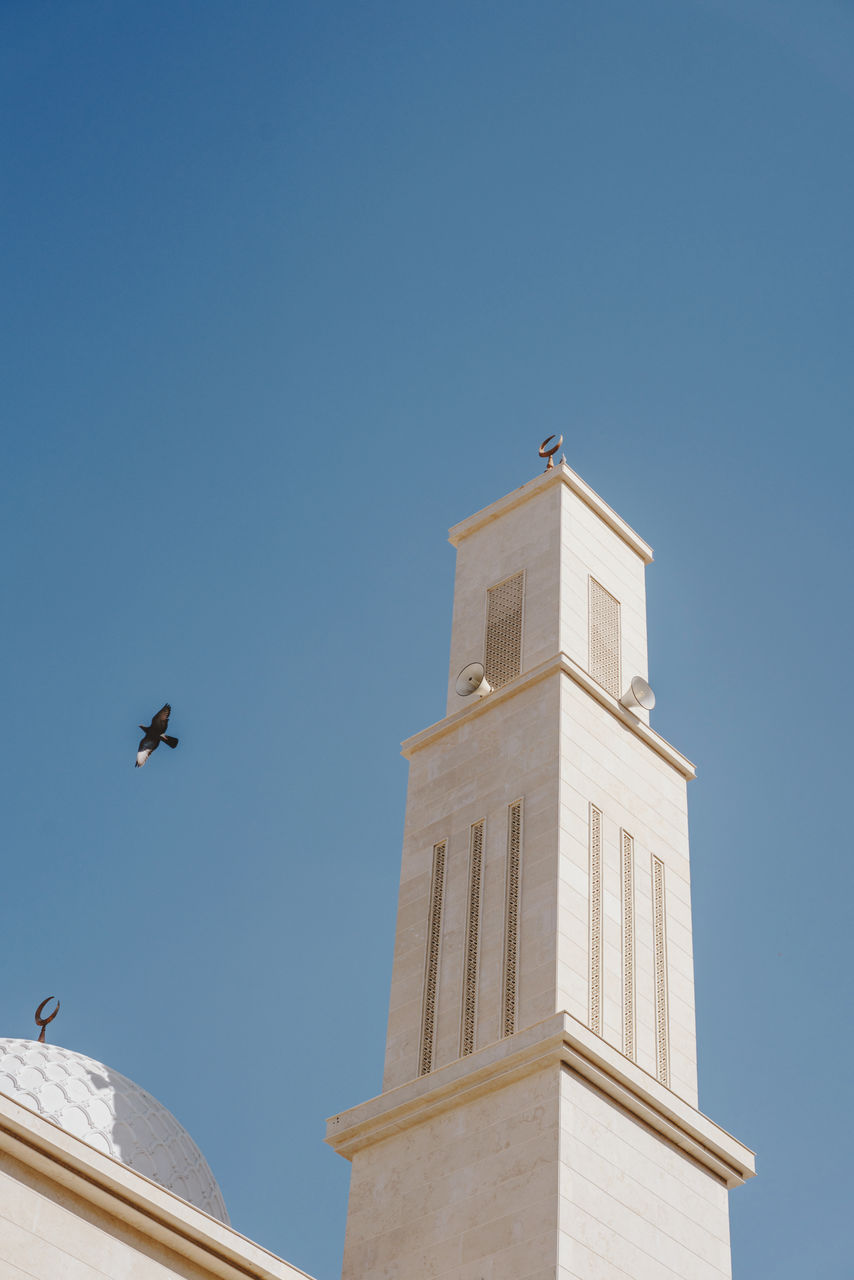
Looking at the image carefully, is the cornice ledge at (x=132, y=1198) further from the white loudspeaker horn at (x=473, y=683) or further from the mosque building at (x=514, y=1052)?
the white loudspeaker horn at (x=473, y=683)

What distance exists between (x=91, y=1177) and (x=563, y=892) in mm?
6379

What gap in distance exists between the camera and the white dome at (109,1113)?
18906 mm

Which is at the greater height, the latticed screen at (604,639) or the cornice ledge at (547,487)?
the cornice ledge at (547,487)

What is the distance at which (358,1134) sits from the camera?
754 inches

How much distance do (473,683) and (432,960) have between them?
145 inches

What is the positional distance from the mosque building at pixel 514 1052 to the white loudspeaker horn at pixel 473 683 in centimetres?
3

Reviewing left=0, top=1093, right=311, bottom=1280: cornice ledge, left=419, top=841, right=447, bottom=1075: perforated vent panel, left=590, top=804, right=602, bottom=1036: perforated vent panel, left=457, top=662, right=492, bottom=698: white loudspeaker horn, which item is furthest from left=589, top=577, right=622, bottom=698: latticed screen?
left=0, top=1093, right=311, bottom=1280: cornice ledge

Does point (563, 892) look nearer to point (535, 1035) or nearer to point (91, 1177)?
point (535, 1035)

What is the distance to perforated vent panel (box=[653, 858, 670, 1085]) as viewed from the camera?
65.1 ft

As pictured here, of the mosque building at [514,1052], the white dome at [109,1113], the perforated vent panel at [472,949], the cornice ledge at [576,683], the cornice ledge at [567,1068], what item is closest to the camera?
the mosque building at [514,1052]

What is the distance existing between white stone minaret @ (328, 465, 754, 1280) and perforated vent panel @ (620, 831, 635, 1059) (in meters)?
0.03

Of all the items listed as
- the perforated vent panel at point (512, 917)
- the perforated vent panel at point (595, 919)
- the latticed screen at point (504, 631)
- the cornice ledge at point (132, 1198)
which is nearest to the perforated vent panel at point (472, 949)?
the perforated vent panel at point (512, 917)

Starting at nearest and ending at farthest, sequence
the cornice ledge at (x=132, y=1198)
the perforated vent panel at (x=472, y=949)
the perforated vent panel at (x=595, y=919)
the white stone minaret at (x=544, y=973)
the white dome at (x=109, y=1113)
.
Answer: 1. the cornice ledge at (x=132, y=1198)
2. the white stone minaret at (x=544, y=973)
3. the white dome at (x=109, y=1113)
4. the perforated vent panel at (x=595, y=919)
5. the perforated vent panel at (x=472, y=949)

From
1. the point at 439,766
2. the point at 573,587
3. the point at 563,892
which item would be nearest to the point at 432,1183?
the point at 563,892
